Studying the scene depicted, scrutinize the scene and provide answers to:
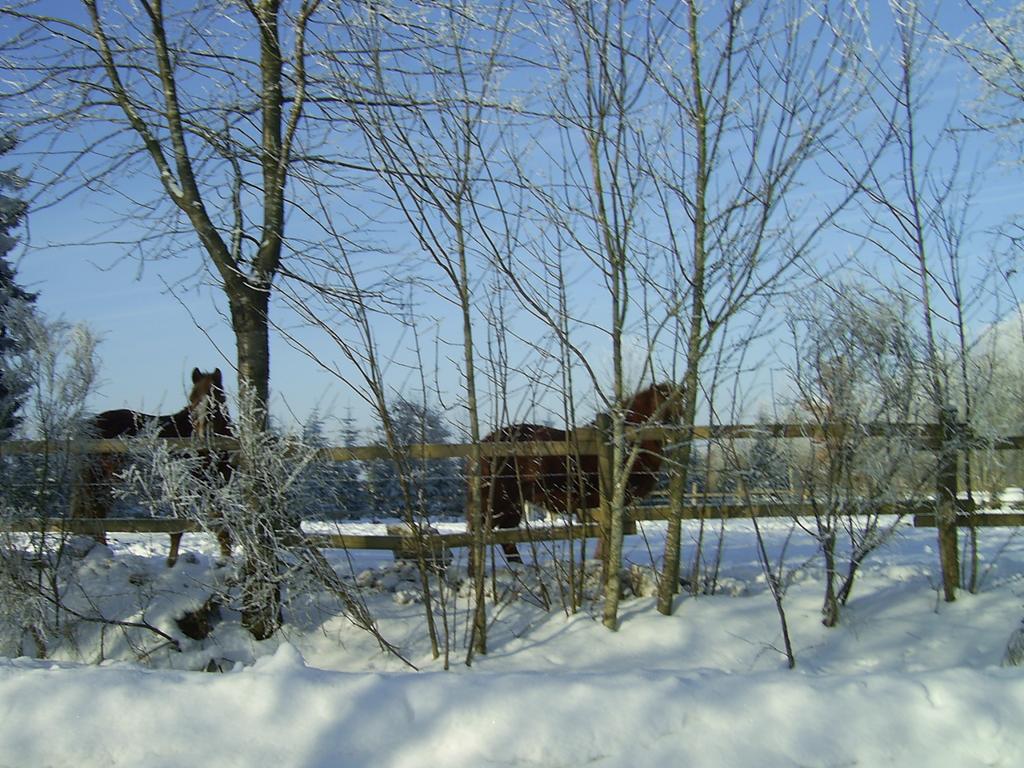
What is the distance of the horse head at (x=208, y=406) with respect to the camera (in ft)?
24.7

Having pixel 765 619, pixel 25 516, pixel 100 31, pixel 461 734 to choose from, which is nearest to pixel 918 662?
pixel 765 619

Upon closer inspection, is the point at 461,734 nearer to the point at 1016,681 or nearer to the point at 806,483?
the point at 1016,681

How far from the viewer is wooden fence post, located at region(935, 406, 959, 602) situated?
→ 7539mm

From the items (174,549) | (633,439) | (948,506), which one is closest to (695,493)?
(633,439)

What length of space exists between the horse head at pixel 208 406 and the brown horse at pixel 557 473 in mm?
2267

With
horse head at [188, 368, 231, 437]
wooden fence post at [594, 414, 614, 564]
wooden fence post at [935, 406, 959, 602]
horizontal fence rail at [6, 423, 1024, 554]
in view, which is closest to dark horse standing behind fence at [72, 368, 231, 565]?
horse head at [188, 368, 231, 437]

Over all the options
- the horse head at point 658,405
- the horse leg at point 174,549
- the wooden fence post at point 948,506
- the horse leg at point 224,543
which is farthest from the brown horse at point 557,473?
the horse leg at point 174,549

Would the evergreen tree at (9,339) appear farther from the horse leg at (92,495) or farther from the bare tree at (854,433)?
the bare tree at (854,433)

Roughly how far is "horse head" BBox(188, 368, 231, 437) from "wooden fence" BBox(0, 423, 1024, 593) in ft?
0.70

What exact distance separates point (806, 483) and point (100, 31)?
6.80 m

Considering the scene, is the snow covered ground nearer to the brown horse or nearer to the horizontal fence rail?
the horizontal fence rail

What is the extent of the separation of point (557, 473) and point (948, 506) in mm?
3291

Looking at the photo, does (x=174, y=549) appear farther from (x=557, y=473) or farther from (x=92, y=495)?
(x=557, y=473)

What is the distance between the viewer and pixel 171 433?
31.3 feet
